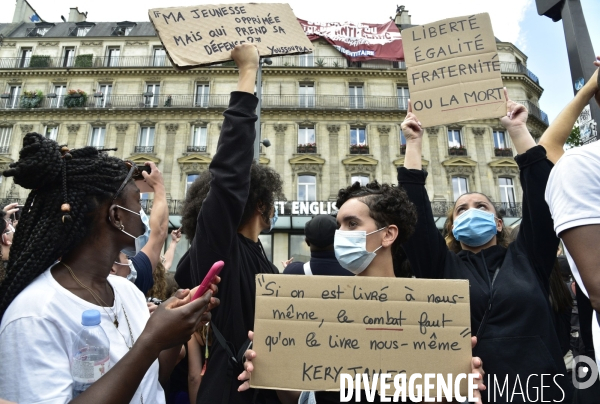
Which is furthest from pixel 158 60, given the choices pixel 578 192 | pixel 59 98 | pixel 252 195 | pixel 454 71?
pixel 578 192

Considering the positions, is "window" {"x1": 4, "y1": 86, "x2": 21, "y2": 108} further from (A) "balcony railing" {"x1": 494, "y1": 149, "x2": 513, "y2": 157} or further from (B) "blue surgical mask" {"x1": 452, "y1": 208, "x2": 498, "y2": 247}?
(B) "blue surgical mask" {"x1": 452, "y1": 208, "x2": 498, "y2": 247}

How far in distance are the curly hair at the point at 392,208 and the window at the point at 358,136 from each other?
2383cm

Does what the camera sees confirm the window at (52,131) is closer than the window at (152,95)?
Yes

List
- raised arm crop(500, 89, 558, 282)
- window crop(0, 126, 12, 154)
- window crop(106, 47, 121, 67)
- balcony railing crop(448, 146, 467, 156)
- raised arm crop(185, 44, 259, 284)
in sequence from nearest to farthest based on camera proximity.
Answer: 1. raised arm crop(185, 44, 259, 284)
2. raised arm crop(500, 89, 558, 282)
3. balcony railing crop(448, 146, 467, 156)
4. window crop(0, 126, 12, 154)
5. window crop(106, 47, 121, 67)

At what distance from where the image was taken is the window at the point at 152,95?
88.9 feet

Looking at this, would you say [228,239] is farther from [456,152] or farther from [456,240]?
[456,152]

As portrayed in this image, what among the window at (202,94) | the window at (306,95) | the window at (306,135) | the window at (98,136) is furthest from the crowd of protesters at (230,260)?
the window at (98,136)

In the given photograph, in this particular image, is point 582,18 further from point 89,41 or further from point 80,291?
point 89,41

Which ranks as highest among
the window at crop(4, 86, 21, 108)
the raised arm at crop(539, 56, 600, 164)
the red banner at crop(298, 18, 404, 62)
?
the red banner at crop(298, 18, 404, 62)

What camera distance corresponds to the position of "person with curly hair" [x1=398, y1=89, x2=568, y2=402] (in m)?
2.12

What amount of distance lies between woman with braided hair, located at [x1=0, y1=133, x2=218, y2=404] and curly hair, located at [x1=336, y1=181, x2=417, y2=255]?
1235mm

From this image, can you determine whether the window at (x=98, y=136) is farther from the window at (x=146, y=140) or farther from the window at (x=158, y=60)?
the window at (x=158, y=60)

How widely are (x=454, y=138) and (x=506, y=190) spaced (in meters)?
4.52

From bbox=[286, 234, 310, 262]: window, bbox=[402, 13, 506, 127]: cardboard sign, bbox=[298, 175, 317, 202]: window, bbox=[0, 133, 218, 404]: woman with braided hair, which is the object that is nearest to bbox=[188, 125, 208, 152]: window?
bbox=[298, 175, 317, 202]: window
